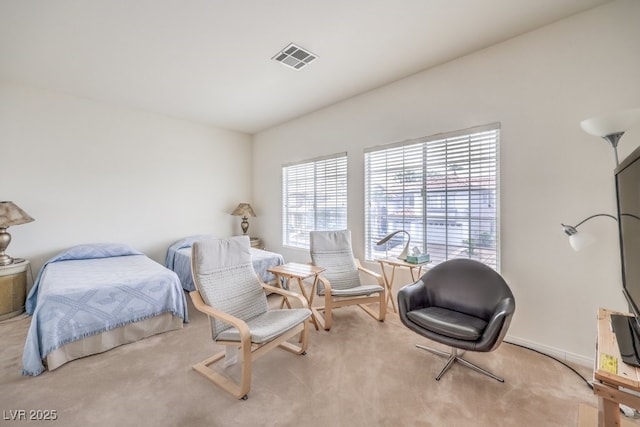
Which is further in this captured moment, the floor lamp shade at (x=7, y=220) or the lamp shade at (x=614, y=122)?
the floor lamp shade at (x=7, y=220)

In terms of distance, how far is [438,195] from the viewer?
3.13 m

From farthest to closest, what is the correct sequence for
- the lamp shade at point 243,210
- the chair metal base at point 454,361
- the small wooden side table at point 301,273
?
the lamp shade at point 243,210 < the small wooden side table at point 301,273 < the chair metal base at point 454,361

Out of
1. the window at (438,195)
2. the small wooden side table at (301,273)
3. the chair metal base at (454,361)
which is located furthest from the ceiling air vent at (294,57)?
the chair metal base at (454,361)

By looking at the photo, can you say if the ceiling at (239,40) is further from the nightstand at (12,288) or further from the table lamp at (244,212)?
the nightstand at (12,288)

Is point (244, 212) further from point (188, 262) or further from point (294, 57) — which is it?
point (294, 57)

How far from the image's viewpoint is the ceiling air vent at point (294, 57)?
2.76 metres

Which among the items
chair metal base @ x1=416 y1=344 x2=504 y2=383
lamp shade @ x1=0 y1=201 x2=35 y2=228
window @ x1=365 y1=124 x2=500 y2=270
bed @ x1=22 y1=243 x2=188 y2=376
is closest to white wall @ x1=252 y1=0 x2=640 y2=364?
window @ x1=365 y1=124 x2=500 y2=270

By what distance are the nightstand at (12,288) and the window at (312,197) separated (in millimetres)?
3494

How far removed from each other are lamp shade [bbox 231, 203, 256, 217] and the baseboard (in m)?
4.43

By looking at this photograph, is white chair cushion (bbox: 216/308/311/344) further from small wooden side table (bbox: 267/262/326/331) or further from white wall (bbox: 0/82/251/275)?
white wall (bbox: 0/82/251/275)

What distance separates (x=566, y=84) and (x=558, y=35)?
45 centimetres

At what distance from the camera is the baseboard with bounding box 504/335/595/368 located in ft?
7.37

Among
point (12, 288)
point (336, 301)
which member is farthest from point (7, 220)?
point (336, 301)

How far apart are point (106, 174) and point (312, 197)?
319 cm
